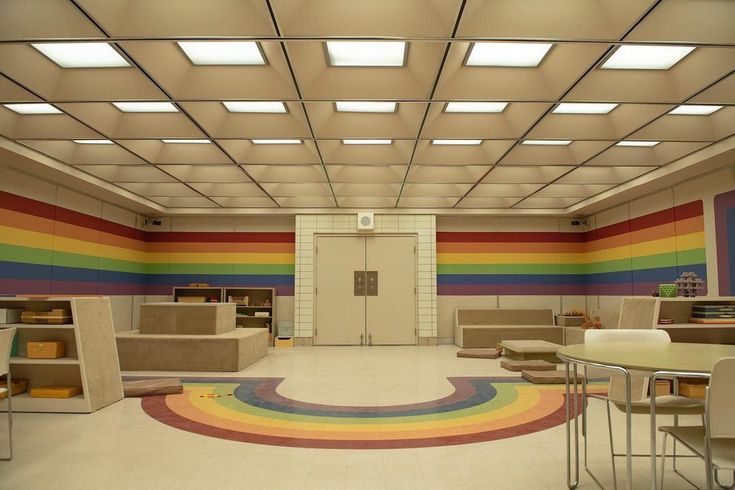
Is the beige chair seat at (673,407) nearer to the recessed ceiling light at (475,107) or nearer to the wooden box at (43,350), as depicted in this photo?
the recessed ceiling light at (475,107)

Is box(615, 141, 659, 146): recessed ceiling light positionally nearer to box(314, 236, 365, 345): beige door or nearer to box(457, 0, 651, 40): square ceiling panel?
box(457, 0, 651, 40): square ceiling panel

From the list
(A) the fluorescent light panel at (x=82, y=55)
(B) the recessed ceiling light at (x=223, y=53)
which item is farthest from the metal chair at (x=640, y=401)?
(A) the fluorescent light panel at (x=82, y=55)

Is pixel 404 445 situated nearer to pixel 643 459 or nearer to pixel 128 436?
pixel 643 459

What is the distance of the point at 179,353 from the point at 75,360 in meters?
2.72

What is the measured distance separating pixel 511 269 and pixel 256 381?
7.93 m

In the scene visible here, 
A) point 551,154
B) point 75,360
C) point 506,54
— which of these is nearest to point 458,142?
point 551,154

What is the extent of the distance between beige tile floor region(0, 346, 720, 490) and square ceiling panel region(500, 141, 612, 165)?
381 centimetres

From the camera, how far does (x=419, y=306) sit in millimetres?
11945

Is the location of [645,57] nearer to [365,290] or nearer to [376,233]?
[376,233]

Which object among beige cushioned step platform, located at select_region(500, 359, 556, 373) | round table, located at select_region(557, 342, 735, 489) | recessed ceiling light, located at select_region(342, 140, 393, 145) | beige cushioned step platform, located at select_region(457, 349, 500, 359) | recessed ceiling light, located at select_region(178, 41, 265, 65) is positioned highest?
recessed ceiling light, located at select_region(178, 41, 265, 65)

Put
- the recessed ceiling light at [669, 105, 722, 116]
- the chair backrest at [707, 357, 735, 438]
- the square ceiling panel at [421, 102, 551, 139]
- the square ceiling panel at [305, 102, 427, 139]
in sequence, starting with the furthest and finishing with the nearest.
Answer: the square ceiling panel at [305, 102, 427, 139] → the square ceiling panel at [421, 102, 551, 139] → the recessed ceiling light at [669, 105, 722, 116] → the chair backrest at [707, 357, 735, 438]

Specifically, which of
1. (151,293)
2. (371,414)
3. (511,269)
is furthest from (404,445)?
(151,293)

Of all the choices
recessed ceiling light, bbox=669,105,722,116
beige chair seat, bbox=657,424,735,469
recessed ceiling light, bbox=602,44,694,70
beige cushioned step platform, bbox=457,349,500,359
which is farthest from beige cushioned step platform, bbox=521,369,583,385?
beige chair seat, bbox=657,424,735,469

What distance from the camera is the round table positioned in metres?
2.21
